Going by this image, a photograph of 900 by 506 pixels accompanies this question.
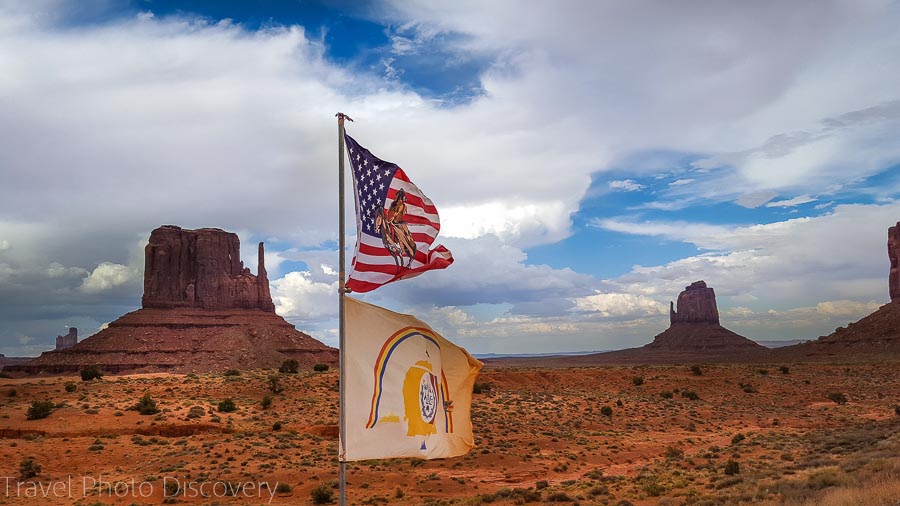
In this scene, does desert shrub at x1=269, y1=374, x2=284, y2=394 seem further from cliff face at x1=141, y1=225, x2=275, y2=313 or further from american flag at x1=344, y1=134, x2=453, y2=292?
cliff face at x1=141, y1=225, x2=275, y2=313

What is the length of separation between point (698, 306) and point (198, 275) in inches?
5787

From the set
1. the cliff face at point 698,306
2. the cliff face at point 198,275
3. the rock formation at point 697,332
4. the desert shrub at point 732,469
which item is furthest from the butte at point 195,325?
the cliff face at point 698,306

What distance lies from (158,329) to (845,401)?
9798 cm

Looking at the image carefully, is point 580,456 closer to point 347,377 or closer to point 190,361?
point 347,377

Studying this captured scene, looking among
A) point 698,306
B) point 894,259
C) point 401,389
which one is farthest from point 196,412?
point 698,306

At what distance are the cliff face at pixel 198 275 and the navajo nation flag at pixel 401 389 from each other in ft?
395

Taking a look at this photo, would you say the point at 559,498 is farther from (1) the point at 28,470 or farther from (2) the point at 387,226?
(1) the point at 28,470

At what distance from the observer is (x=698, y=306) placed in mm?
191750

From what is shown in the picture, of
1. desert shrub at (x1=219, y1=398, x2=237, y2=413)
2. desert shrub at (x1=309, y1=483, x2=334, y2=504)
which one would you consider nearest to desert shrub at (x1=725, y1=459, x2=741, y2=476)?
desert shrub at (x1=309, y1=483, x2=334, y2=504)

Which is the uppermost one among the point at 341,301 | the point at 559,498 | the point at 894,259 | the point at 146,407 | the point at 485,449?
the point at 894,259

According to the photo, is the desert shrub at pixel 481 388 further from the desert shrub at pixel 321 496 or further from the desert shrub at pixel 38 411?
the desert shrub at pixel 38 411

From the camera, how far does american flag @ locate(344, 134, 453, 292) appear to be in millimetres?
8984

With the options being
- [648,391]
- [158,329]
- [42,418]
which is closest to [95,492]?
[42,418]

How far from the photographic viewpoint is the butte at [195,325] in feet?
300
